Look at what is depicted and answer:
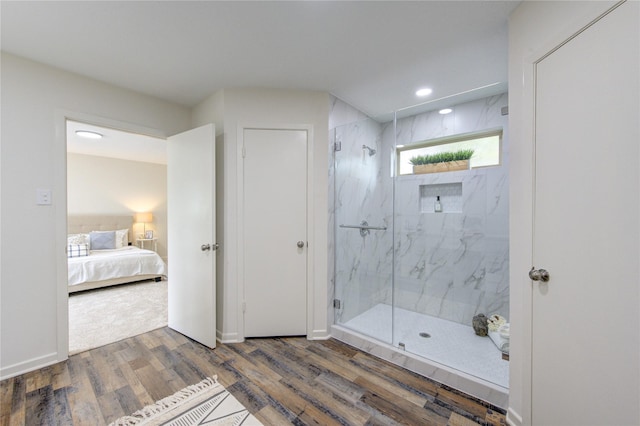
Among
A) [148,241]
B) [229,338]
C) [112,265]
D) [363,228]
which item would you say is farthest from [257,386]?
[148,241]

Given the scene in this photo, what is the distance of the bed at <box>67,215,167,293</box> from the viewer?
3879mm

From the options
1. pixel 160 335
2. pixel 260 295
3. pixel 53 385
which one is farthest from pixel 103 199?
pixel 260 295

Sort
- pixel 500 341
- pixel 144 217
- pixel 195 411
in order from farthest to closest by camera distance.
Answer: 1. pixel 144 217
2. pixel 500 341
3. pixel 195 411

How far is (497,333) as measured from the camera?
228 centimetres

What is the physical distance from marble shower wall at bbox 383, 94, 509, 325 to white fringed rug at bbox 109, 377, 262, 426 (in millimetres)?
2061

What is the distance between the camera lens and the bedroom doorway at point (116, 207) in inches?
112

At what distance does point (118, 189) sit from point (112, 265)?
216 cm

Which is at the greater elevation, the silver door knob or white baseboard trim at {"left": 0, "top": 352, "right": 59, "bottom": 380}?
the silver door knob

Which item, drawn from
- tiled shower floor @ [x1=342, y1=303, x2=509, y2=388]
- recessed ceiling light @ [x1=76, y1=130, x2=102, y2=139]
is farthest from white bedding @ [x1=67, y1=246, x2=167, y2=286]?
tiled shower floor @ [x1=342, y1=303, x2=509, y2=388]

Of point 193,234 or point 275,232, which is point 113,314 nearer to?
point 193,234

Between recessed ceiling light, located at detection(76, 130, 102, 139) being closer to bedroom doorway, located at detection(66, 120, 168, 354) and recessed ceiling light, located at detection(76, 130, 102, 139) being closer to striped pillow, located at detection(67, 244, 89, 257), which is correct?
bedroom doorway, located at detection(66, 120, 168, 354)

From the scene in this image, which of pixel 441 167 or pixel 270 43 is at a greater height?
pixel 270 43

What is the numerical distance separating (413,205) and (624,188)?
2.01 metres

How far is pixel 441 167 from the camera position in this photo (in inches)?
108
